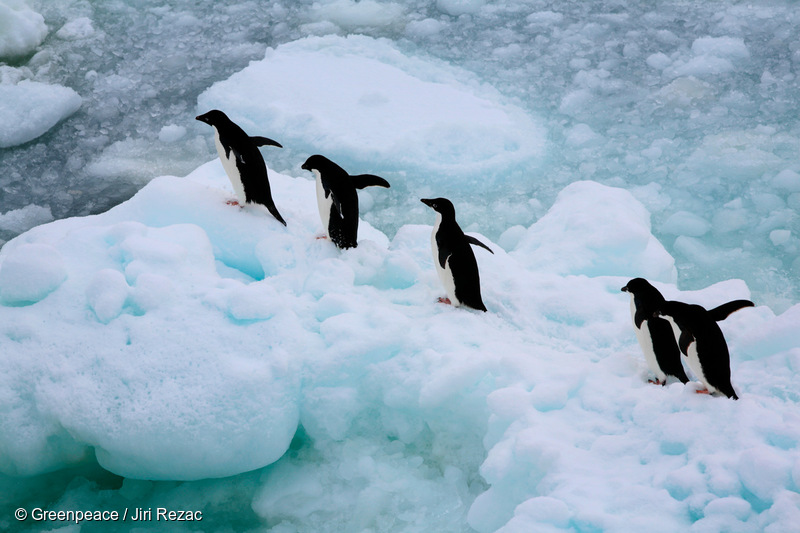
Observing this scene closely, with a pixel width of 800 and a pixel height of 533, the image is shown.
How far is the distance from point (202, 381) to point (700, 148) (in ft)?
11.8

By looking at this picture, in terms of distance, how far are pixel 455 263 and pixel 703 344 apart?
0.93 metres

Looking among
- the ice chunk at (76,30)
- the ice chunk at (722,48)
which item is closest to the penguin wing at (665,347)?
the ice chunk at (722,48)

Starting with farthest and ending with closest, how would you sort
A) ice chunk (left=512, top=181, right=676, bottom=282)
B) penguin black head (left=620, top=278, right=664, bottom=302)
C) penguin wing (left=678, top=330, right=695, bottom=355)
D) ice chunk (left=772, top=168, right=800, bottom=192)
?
ice chunk (left=772, top=168, right=800, bottom=192)
ice chunk (left=512, top=181, right=676, bottom=282)
penguin black head (left=620, top=278, right=664, bottom=302)
penguin wing (left=678, top=330, right=695, bottom=355)

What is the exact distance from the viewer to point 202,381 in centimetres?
233

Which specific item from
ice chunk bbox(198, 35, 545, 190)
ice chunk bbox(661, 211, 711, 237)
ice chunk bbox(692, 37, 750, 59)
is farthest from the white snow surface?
ice chunk bbox(692, 37, 750, 59)

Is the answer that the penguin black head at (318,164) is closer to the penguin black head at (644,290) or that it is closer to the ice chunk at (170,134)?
the penguin black head at (644,290)

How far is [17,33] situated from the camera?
5742 mm

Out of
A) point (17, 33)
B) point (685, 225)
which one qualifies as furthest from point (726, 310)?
point (17, 33)

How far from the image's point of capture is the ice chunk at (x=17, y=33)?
225 inches

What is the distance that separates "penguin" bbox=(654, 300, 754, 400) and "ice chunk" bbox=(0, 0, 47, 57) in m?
5.38

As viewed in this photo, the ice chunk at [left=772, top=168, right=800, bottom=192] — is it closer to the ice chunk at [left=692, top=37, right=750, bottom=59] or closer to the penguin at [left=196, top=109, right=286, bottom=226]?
the ice chunk at [left=692, top=37, right=750, bottom=59]

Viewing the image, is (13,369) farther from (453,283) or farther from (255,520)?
(453,283)

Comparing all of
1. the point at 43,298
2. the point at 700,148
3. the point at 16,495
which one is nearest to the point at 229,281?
the point at 43,298

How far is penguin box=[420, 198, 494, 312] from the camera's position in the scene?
2.82 m
